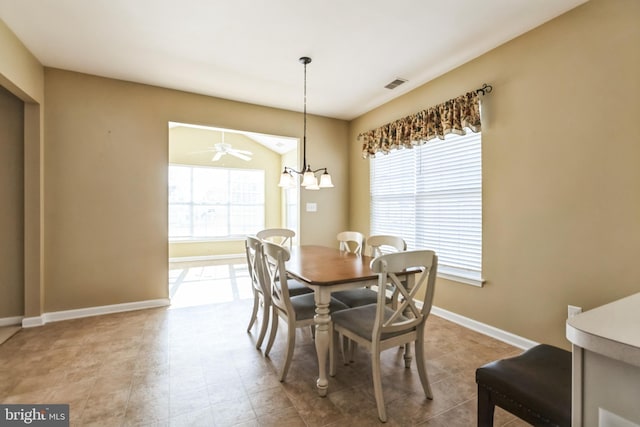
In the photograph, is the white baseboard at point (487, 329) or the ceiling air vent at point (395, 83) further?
the ceiling air vent at point (395, 83)

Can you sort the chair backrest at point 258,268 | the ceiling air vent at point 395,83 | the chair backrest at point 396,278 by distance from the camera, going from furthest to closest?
1. the ceiling air vent at point 395,83
2. the chair backrest at point 258,268
3. the chair backrest at point 396,278

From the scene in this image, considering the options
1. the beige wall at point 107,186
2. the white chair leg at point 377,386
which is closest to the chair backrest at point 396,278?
the white chair leg at point 377,386

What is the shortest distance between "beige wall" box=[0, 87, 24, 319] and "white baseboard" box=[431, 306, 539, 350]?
4.39 metres

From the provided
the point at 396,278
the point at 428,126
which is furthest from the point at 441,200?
the point at 396,278

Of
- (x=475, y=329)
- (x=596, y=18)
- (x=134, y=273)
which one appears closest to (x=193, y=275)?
(x=134, y=273)

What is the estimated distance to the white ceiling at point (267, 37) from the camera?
2.13m

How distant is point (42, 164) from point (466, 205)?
435 centimetres

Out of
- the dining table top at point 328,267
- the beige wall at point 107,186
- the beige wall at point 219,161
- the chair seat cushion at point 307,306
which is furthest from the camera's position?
the beige wall at point 219,161

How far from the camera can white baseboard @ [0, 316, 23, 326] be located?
2904 mm

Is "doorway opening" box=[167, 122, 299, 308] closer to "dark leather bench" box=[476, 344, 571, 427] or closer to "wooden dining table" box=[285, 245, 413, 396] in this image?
"wooden dining table" box=[285, 245, 413, 396]

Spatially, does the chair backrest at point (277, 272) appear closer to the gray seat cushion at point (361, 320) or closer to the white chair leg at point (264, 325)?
the white chair leg at point (264, 325)

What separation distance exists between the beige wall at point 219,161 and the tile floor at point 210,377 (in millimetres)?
3766

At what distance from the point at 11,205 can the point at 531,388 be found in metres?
4.37

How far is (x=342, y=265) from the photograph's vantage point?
7.46ft
